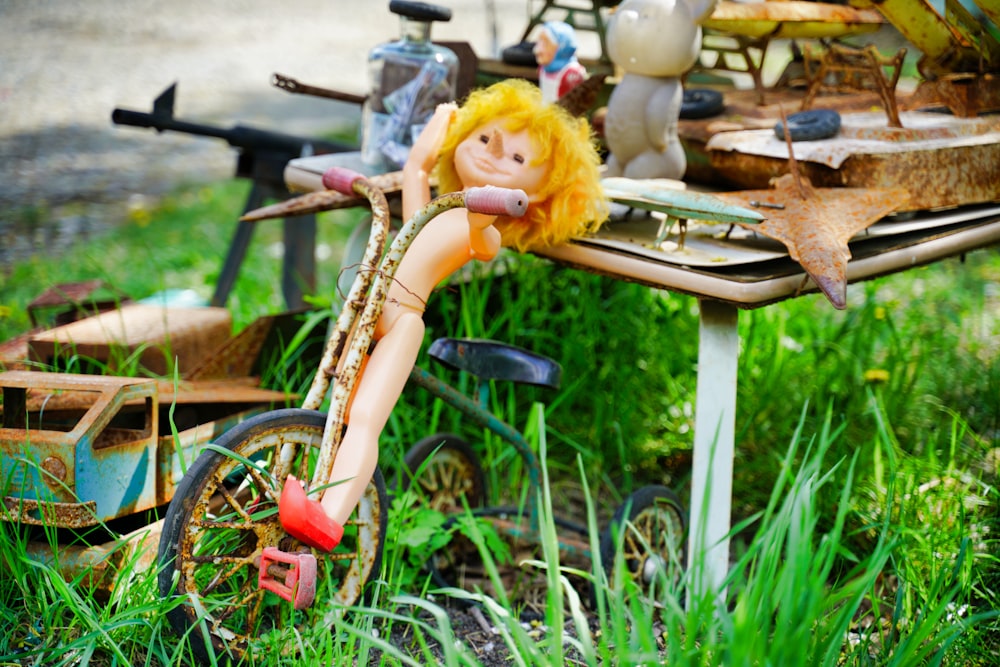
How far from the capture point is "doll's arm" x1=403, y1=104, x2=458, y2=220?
1790mm

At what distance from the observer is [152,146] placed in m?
6.16

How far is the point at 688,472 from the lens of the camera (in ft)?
8.44

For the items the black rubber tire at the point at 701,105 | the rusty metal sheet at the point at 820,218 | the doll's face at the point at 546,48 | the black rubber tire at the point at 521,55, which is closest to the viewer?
the rusty metal sheet at the point at 820,218

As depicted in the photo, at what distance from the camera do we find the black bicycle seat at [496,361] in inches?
73.4

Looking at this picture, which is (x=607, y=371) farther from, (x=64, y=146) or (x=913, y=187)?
(x=64, y=146)

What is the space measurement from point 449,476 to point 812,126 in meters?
1.03

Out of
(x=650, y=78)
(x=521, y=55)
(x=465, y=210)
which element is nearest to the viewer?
(x=465, y=210)

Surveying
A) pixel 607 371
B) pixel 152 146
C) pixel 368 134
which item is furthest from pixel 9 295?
pixel 152 146

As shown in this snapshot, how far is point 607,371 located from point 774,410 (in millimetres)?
439

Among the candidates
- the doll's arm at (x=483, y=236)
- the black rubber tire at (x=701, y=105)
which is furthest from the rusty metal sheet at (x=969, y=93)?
the doll's arm at (x=483, y=236)

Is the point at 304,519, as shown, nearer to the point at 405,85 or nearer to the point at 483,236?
the point at 483,236

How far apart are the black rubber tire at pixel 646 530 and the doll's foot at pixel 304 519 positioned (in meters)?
0.60

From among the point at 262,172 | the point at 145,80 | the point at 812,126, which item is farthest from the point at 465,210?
the point at 145,80

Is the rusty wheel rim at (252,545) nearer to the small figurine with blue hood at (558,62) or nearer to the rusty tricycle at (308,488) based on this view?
the rusty tricycle at (308,488)
